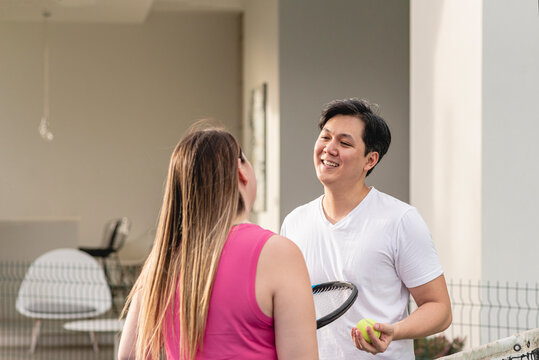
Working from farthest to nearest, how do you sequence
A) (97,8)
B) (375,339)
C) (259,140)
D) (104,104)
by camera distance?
1. (104,104)
2. (97,8)
3. (259,140)
4. (375,339)

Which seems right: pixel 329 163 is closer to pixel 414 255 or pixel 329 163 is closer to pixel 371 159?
pixel 371 159

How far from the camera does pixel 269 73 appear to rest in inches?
344

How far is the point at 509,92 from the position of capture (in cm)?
430

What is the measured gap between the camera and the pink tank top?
55.9 inches

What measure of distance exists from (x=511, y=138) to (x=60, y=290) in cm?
418

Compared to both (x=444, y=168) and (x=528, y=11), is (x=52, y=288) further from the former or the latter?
(x=528, y=11)

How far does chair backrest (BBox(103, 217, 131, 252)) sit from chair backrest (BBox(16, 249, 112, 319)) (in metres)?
2.86

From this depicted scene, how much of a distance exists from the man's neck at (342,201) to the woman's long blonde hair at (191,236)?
0.68m

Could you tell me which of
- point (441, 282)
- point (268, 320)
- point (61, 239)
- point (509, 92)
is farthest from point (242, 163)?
point (61, 239)

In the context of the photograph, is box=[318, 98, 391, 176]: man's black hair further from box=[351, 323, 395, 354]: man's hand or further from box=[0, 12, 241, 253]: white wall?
box=[0, 12, 241, 253]: white wall

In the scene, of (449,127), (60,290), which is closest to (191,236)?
(449,127)

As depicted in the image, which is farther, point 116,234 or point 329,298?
point 116,234

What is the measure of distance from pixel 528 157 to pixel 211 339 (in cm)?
322

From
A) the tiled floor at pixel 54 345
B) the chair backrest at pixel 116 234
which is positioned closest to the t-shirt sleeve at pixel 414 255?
the tiled floor at pixel 54 345
